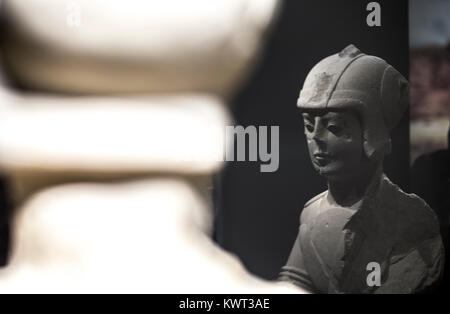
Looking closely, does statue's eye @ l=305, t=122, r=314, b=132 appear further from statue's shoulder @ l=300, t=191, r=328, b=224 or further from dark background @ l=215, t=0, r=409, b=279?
statue's shoulder @ l=300, t=191, r=328, b=224

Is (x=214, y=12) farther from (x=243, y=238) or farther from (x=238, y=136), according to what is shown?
(x=243, y=238)

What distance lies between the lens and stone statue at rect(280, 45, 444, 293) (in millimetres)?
2936

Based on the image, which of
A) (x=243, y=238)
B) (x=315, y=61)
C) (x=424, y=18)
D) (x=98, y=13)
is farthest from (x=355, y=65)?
(x=98, y=13)

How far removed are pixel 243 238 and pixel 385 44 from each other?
3.39 ft

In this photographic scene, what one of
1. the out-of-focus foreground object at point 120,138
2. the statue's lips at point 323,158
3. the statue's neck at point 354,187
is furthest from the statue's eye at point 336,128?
the out-of-focus foreground object at point 120,138

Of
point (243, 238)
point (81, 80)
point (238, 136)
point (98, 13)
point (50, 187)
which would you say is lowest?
point (243, 238)

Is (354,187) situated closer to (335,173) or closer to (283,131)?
(335,173)

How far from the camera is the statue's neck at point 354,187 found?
298 centimetres

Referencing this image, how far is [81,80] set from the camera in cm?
296

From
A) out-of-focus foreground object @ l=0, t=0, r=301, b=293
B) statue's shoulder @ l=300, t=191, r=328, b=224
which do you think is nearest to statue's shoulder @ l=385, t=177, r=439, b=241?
statue's shoulder @ l=300, t=191, r=328, b=224

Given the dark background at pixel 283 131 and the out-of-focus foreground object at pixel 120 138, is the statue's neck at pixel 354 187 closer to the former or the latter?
the dark background at pixel 283 131

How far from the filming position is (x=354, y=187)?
2986 mm

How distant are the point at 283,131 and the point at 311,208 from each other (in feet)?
1.15

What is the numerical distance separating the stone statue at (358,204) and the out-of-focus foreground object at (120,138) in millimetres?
253
